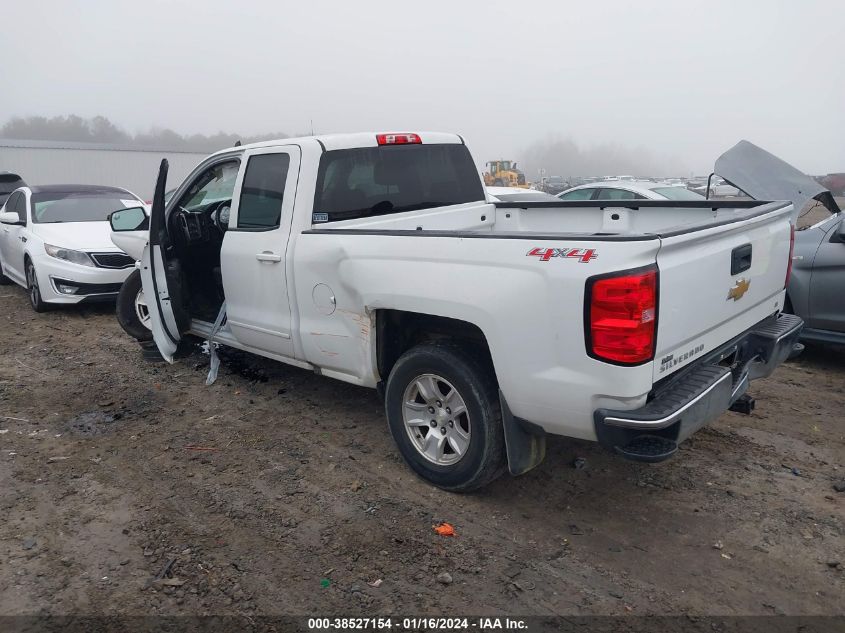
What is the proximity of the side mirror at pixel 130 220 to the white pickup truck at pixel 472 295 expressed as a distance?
1.50 feet

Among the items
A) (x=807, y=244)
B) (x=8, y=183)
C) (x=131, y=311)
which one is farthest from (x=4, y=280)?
(x=807, y=244)

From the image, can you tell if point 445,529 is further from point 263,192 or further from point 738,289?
point 263,192

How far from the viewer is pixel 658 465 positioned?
13.6 ft

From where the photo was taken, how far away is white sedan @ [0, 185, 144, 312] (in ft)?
27.2

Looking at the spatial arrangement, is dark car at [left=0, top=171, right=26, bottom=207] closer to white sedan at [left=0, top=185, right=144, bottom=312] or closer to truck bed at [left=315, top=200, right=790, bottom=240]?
white sedan at [left=0, top=185, right=144, bottom=312]

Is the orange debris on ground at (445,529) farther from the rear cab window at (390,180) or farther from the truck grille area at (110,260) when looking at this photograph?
the truck grille area at (110,260)

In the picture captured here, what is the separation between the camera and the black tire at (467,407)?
347 centimetres

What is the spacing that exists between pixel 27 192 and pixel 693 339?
9543mm

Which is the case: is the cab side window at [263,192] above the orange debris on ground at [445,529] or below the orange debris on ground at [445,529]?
above

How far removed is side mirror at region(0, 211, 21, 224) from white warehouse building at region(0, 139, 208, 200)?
62.1 ft

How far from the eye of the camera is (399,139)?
15.8 feet

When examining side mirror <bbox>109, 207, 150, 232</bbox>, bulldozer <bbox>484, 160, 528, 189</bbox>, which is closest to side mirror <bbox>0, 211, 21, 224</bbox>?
side mirror <bbox>109, 207, 150, 232</bbox>

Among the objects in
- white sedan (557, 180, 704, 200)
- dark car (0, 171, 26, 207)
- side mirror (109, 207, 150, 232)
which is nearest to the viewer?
side mirror (109, 207, 150, 232)

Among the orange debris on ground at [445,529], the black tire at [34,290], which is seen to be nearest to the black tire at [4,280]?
the black tire at [34,290]
